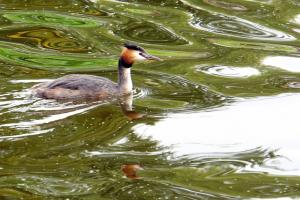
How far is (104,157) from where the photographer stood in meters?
8.34

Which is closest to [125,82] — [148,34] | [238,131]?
[238,131]

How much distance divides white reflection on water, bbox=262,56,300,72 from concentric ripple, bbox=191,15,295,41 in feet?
3.39

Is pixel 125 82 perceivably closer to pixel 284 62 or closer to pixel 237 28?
pixel 284 62

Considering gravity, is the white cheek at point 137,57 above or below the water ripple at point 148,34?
above

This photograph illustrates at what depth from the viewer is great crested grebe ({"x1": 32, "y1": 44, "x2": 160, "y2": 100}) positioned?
10.1 metres

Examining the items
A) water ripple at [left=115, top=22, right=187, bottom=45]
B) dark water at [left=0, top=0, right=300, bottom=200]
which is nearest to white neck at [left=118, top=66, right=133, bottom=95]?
dark water at [left=0, top=0, right=300, bottom=200]

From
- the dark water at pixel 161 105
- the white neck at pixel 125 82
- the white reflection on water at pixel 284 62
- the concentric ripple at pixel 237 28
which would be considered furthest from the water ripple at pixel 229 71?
the concentric ripple at pixel 237 28

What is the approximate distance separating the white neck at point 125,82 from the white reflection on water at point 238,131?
95 centimetres

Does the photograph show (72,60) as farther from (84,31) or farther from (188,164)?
(188,164)

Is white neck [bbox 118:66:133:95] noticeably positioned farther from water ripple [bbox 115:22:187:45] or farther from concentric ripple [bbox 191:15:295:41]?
concentric ripple [bbox 191:15:295:41]

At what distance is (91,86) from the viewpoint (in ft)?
33.7

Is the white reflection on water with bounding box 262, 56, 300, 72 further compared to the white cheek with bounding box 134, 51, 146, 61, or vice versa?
the white reflection on water with bounding box 262, 56, 300, 72

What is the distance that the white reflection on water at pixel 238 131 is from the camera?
28.4 ft

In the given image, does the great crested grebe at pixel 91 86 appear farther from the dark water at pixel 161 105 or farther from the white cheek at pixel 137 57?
the dark water at pixel 161 105
